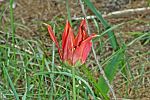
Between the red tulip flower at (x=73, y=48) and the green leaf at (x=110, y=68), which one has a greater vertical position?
the red tulip flower at (x=73, y=48)

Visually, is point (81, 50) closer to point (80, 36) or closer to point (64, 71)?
point (80, 36)

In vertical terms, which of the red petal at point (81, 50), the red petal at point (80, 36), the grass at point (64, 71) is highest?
the red petal at point (80, 36)

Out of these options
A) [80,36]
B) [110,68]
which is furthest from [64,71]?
[80,36]

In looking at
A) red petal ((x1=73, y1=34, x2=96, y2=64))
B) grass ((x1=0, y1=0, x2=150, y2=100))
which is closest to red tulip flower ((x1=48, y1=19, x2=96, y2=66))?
red petal ((x1=73, y1=34, x2=96, y2=64))

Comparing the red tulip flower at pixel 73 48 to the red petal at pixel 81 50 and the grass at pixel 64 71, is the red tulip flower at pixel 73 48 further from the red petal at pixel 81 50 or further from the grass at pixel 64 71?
the grass at pixel 64 71

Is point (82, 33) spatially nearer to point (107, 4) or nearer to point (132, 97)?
point (132, 97)

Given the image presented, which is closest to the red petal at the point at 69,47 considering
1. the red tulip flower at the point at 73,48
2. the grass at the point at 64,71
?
the red tulip flower at the point at 73,48

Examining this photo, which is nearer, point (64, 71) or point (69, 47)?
point (69, 47)

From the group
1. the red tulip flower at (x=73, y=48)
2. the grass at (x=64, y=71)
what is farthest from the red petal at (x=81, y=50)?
the grass at (x=64, y=71)

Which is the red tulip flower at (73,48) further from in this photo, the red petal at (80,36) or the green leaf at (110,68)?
the green leaf at (110,68)

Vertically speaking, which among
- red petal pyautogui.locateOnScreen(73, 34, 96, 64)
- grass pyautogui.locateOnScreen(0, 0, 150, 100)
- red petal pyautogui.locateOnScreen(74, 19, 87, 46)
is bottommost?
grass pyautogui.locateOnScreen(0, 0, 150, 100)

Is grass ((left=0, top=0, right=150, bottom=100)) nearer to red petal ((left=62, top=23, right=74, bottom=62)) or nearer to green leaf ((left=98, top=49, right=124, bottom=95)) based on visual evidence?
green leaf ((left=98, top=49, right=124, bottom=95))

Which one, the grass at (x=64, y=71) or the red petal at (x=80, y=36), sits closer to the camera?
the red petal at (x=80, y=36)
